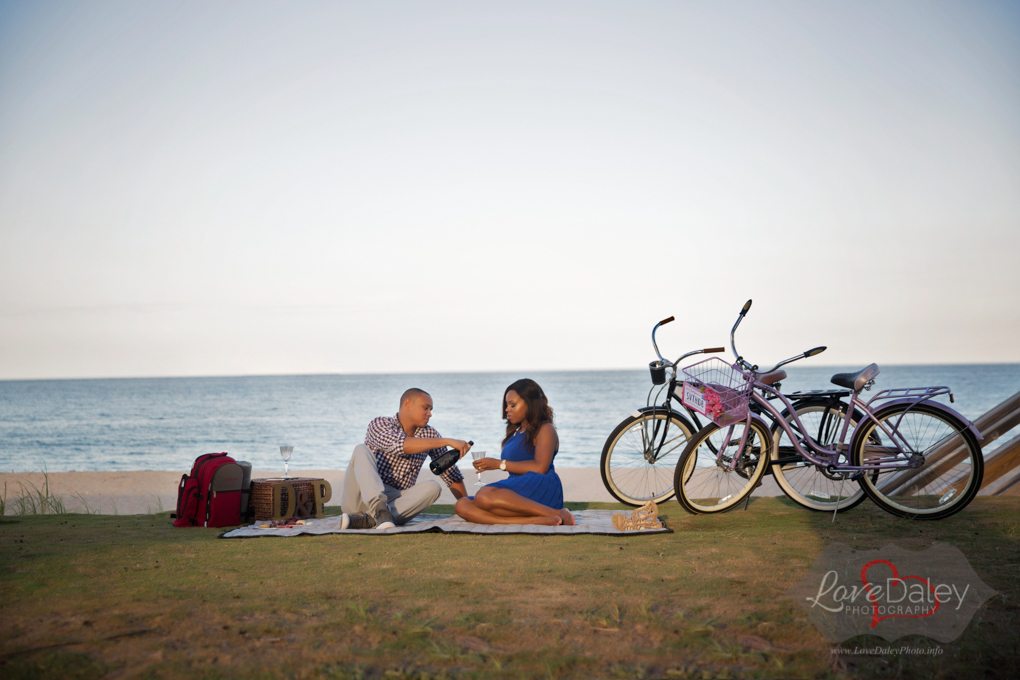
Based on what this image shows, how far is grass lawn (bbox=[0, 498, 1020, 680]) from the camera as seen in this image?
93.4 inches

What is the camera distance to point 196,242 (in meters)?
40.3

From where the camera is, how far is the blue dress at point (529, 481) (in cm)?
543

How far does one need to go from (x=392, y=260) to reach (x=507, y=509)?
45636mm

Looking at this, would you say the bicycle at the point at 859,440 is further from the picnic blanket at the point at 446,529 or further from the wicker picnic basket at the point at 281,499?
the wicker picnic basket at the point at 281,499

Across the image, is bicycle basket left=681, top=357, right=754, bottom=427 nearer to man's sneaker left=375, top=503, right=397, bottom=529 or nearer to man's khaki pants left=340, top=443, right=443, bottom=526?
man's khaki pants left=340, top=443, right=443, bottom=526

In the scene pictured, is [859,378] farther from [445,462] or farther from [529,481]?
[445,462]

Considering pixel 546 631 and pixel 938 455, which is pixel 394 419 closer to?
pixel 546 631

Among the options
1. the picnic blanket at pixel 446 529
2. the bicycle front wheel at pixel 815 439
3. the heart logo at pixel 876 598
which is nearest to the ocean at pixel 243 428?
the bicycle front wheel at pixel 815 439

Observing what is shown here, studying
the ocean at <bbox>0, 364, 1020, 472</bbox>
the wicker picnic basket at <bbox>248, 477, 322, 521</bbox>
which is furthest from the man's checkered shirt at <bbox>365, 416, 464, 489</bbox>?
the ocean at <bbox>0, 364, 1020, 472</bbox>

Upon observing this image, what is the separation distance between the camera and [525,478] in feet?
17.8

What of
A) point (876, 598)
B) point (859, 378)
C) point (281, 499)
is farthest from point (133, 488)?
point (876, 598)

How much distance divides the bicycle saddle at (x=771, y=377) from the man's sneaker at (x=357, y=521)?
3486 millimetres

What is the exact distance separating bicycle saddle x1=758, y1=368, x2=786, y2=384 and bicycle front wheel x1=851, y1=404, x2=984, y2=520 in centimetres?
77

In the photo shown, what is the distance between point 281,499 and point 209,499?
588mm
